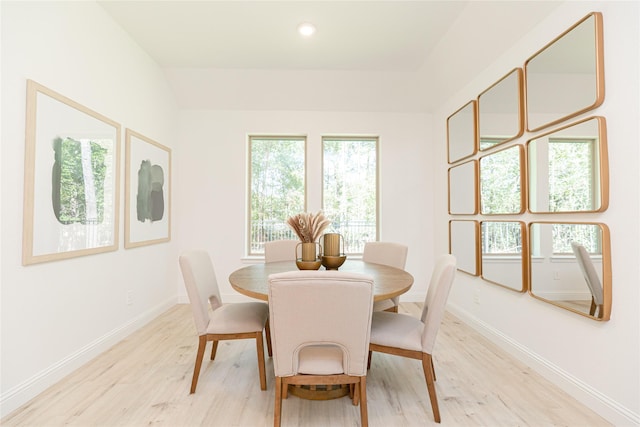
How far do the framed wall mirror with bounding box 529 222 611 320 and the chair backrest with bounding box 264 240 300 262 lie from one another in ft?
6.48

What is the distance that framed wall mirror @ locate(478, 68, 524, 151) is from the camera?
2.27 metres

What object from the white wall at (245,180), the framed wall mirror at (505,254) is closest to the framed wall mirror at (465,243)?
the framed wall mirror at (505,254)

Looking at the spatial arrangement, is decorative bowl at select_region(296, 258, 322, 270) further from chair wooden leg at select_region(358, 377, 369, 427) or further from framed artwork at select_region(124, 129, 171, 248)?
framed artwork at select_region(124, 129, 171, 248)

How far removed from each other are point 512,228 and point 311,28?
248cm

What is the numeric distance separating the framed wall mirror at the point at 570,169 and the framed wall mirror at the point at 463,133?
79 centimetres

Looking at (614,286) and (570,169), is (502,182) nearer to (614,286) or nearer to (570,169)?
(570,169)

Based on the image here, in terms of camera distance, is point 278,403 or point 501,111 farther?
point 501,111

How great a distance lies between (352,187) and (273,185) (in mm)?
1087

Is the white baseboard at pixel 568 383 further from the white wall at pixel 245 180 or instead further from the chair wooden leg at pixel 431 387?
the white wall at pixel 245 180

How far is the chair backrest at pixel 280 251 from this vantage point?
286 centimetres

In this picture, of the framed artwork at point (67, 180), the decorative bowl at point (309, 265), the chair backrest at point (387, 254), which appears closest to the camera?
the framed artwork at point (67, 180)

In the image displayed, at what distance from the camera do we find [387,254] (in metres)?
2.69

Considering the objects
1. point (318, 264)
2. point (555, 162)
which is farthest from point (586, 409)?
point (318, 264)

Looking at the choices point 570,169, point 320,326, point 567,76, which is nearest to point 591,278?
point 570,169
